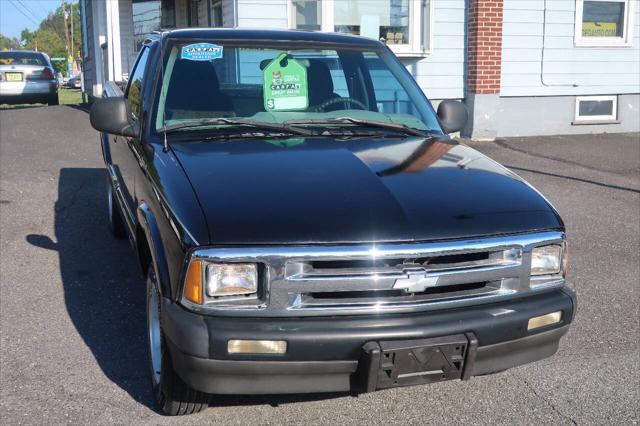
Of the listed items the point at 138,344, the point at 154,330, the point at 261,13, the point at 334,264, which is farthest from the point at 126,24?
the point at 334,264

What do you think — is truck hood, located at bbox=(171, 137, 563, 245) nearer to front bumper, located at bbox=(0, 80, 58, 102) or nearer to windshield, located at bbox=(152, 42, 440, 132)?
windshield, located at bbox=(152, 42, 440, 132)

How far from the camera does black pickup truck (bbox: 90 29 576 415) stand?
9.46 ft

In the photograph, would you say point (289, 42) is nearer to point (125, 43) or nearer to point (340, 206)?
point (340, 206)

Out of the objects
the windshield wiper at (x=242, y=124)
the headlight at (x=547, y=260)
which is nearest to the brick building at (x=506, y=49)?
the windshield wiper at (x=242, y=124)

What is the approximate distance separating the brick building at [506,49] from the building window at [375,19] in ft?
0.05

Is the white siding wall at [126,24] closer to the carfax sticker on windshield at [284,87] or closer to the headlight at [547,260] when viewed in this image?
the carfax sticker on windshield at [284,87]

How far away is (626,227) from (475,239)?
4.81m

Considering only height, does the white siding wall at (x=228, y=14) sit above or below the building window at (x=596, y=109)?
above

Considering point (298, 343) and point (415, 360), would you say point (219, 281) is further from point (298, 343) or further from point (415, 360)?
point (415, 360)

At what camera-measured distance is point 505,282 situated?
3.18 meters

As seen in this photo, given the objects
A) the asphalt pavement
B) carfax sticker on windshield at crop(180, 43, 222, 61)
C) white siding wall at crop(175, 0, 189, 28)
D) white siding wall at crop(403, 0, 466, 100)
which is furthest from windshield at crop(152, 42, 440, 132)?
white siding wall at crop(175, 0, 189, 28)

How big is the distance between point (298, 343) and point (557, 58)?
11.1 meters

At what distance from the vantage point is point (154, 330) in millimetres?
3619

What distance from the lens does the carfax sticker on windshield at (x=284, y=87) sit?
14.3 feet
